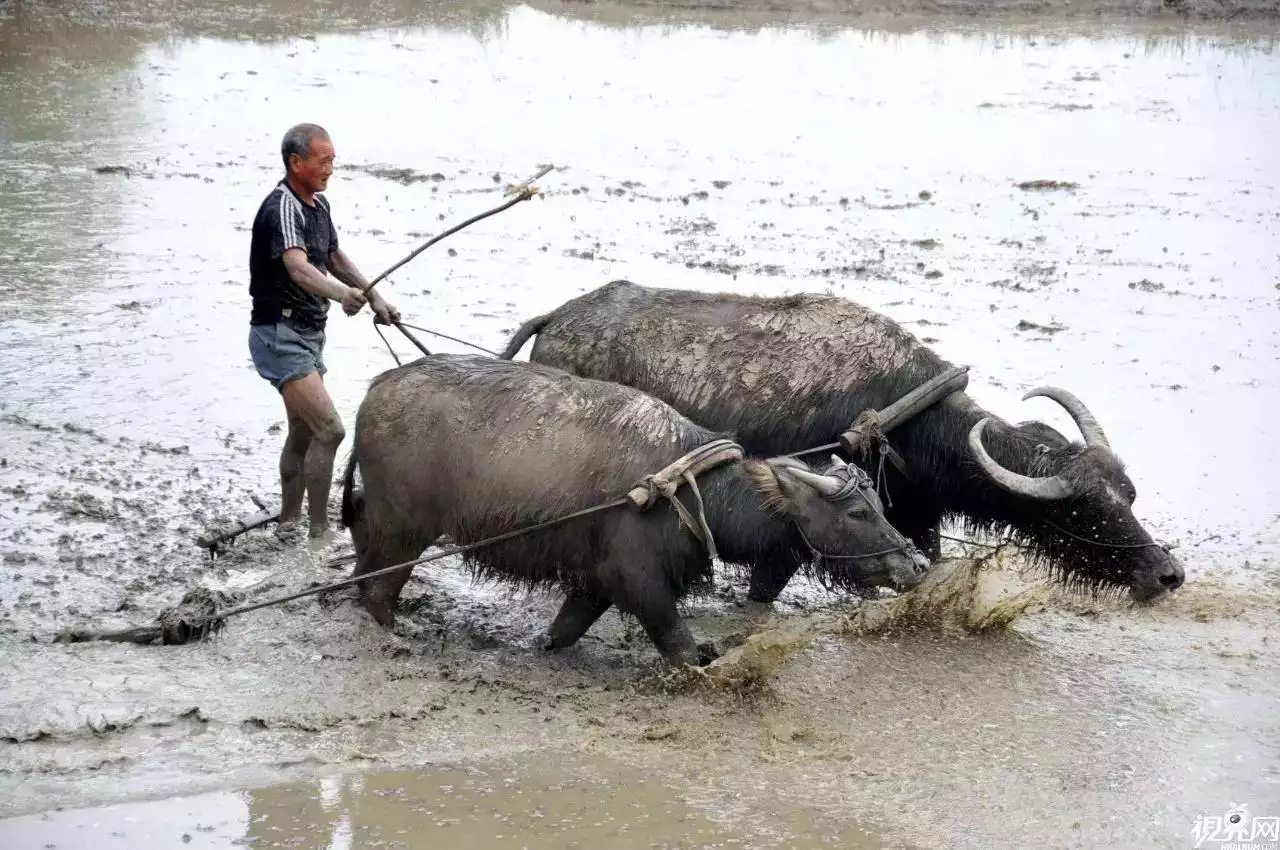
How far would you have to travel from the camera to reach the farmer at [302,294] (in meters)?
5.86

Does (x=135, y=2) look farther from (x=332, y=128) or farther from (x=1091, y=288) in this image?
(x=1091, y=288)

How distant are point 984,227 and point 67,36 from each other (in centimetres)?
1185

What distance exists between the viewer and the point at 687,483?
519 cm

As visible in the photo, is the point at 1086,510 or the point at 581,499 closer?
the point at 581,499

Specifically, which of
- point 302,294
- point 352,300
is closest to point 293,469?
point 302,294

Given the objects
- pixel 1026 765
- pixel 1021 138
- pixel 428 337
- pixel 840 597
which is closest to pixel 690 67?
pixel 1021 138

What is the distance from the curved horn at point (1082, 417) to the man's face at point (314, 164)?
3239mm

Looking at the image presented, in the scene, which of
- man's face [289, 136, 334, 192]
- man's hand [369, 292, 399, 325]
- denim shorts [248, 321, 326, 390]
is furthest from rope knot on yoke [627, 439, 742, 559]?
man's face [289, 136, 334, 192]

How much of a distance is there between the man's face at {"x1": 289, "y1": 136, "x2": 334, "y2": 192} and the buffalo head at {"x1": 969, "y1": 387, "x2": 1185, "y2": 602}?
306 cm

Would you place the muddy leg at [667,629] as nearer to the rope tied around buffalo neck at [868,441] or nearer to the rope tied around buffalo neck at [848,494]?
the rope tied around buffalo neck at [848,494]

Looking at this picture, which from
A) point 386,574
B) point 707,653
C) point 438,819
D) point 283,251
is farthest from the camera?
point 283,251

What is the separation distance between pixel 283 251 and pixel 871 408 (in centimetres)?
269

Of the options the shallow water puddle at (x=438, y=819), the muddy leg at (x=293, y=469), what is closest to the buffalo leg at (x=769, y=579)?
the shallow water puddle at (x=438, y=819)

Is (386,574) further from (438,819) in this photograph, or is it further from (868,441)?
(868,441)
